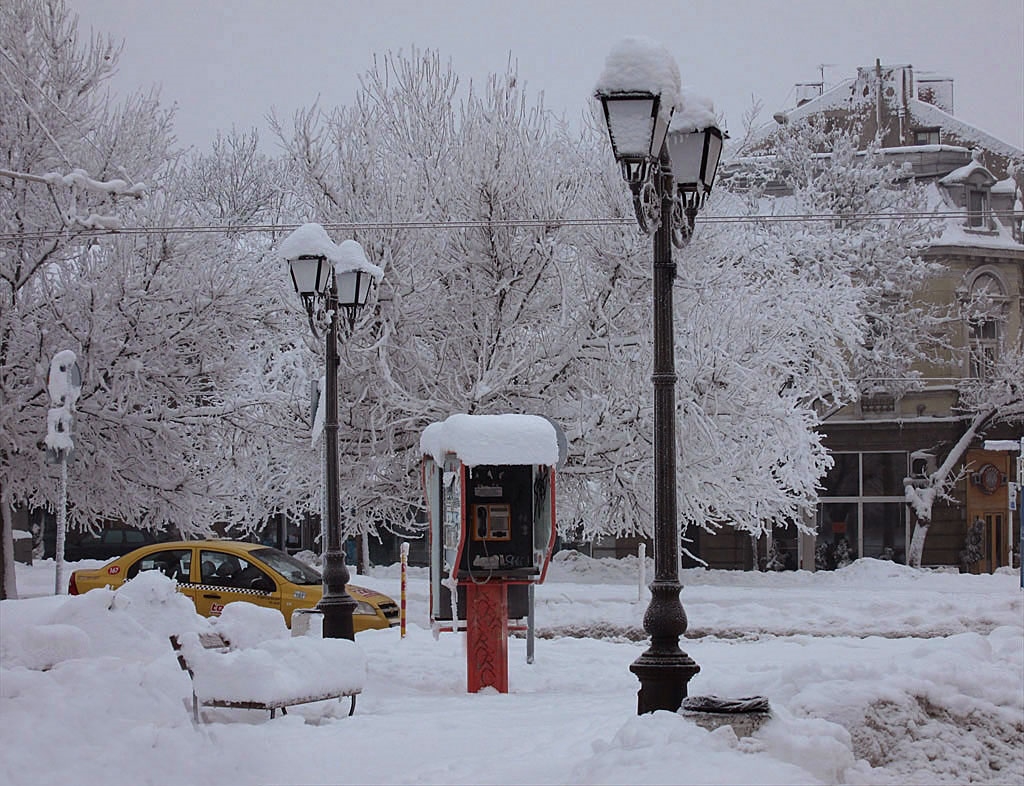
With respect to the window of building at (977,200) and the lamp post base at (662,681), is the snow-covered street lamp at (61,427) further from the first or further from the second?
the window of building at (977,200)

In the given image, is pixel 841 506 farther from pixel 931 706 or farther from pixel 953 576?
pixel 931 706

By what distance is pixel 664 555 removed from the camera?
915cm

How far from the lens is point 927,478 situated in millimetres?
36375

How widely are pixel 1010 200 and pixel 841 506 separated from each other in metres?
10.6

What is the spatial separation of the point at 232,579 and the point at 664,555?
33.9 ft

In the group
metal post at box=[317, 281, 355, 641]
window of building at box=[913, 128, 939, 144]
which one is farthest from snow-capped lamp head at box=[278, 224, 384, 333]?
window of building at box=[913, 128, 939, 144]

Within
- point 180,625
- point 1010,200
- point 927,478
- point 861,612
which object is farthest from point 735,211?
point 180,625

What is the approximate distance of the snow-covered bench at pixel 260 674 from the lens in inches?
401

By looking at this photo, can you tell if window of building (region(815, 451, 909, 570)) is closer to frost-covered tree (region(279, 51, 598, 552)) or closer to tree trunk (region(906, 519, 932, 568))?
tree trunk (region(906, 519, 932, 568))

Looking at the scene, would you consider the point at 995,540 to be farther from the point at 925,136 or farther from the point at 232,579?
the point at 232,579

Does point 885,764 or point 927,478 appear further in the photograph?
point 927,478

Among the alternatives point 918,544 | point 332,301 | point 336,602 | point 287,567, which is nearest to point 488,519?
point 336,602

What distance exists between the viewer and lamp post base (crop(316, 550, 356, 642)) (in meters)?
14.4

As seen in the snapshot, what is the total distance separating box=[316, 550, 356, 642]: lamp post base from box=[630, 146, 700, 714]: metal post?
599 cm
